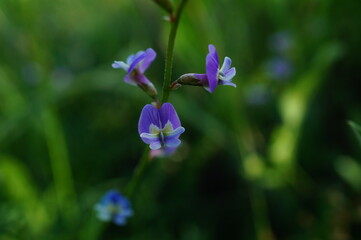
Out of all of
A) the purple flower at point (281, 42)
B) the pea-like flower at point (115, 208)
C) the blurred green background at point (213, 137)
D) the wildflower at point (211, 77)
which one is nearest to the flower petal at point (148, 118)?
the wildflower at point (211, 77)

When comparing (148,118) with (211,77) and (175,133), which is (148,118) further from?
(211,77)

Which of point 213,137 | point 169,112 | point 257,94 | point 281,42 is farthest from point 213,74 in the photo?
point 281,42

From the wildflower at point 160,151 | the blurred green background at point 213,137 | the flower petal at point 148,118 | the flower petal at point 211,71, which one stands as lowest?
Answer: the blurred green background at point 213,137

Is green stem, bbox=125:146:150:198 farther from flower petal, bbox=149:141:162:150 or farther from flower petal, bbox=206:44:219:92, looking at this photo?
flower petal, bbox=206:44:219:92

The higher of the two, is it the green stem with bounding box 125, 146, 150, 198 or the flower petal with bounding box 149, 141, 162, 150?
the flower petal with bounding box 149, 141, 162, 150

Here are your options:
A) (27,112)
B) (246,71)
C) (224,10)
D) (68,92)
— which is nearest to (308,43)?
(246,71)

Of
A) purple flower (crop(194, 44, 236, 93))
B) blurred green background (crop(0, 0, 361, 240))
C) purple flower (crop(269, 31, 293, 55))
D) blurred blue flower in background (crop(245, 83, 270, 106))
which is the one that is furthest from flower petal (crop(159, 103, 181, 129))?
purple flower (crop(269, 31, 293, 55))

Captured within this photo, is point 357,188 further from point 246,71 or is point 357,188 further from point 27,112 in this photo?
point 27,112

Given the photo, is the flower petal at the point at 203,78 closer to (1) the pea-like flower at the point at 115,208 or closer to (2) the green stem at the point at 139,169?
(2) the green stem at the point at 139,169
